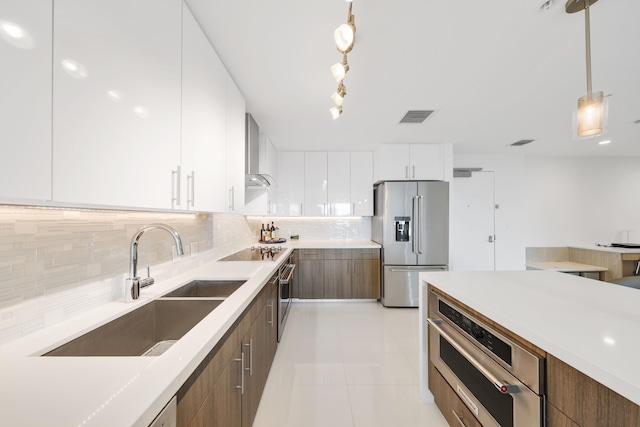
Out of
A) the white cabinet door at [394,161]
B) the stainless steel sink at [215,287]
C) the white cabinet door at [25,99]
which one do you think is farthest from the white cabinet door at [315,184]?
the white cabinet door at [25,99]

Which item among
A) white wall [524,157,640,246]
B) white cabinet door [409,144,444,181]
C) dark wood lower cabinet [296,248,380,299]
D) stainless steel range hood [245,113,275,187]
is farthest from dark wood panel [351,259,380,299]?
white wall [524,157,640,246]

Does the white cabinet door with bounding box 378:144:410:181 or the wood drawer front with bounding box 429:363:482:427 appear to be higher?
the white cabinet door with bounding box 378:144:410:181

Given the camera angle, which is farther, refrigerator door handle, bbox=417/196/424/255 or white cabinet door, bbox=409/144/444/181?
white cabinet door, bbox=409/144/444/181

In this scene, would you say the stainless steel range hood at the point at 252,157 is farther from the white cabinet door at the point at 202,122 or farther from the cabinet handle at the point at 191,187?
the cabinet handle at the point at 191,187

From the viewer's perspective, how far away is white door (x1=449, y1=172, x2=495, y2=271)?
4.51 metres

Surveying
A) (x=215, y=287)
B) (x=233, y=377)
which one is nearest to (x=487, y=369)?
(x=233, y=377)

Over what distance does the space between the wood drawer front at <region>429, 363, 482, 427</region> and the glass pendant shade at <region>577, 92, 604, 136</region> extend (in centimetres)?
153

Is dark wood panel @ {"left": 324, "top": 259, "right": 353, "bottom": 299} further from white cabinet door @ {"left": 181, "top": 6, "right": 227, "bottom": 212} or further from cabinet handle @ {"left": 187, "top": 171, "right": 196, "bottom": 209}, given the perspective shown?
cabinet handle @ {"left": 187, "top": 171, "right": 196, "bottom": 209}

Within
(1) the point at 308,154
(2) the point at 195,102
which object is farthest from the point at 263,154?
(2) the point at 195,102

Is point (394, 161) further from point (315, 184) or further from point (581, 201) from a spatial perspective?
point (581, 201)

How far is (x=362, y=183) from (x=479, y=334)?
3255 millimetres

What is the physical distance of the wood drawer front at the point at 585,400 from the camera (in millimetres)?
675

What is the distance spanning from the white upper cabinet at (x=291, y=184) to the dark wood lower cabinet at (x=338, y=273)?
0.75 meters

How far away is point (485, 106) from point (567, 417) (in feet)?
8.80
